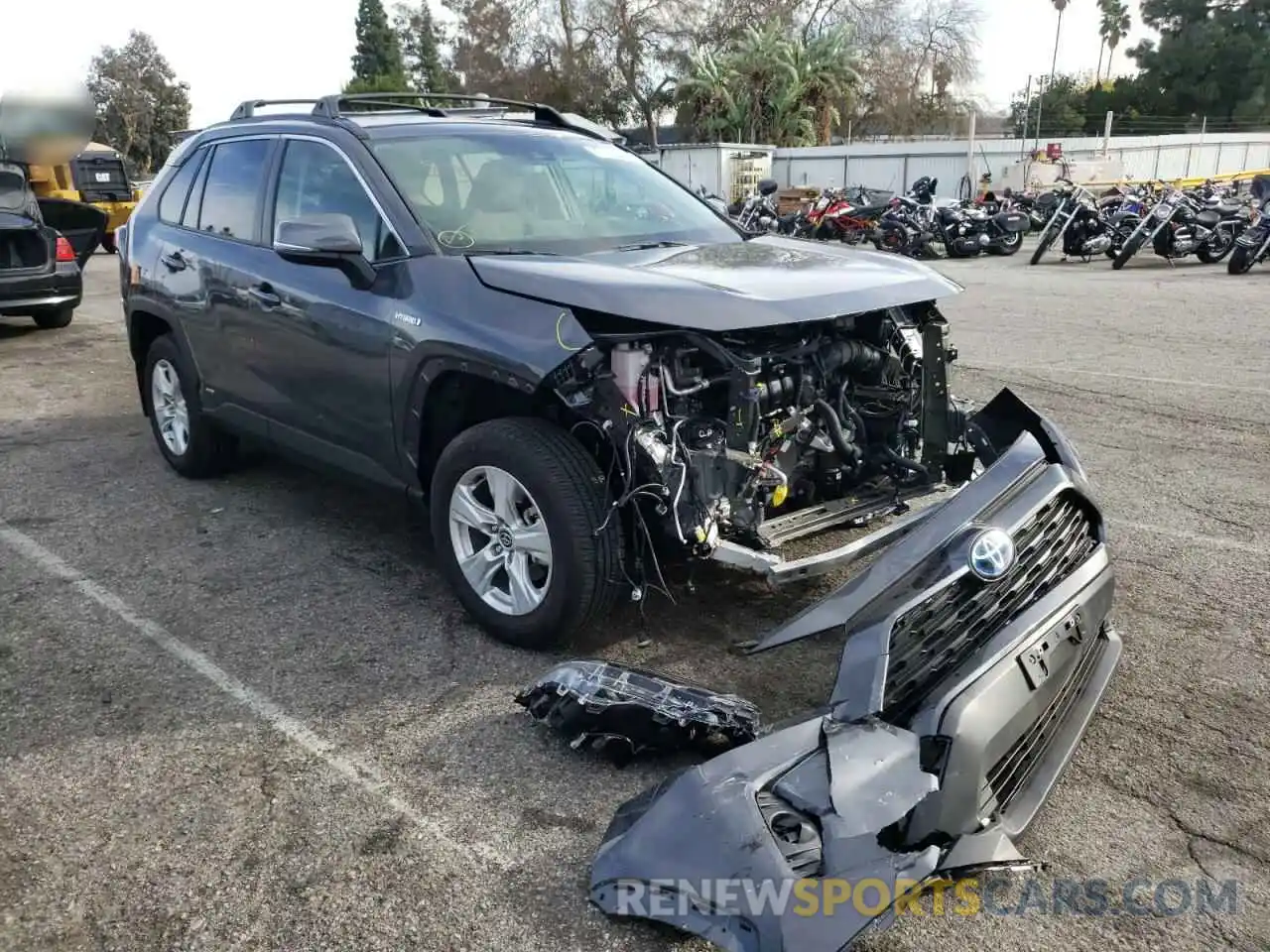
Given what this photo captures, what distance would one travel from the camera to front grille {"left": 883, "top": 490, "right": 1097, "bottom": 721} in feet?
8.18

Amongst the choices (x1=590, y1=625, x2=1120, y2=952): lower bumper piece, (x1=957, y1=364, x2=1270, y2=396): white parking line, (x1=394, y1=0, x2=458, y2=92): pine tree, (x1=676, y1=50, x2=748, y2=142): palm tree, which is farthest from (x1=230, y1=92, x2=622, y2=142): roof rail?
(x1=394, y1=0, x2=458, y2=92): pine tree

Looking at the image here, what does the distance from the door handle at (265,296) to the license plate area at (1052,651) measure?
3366mm

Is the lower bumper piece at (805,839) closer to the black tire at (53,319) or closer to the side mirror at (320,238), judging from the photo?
the side mirror at (320,238)

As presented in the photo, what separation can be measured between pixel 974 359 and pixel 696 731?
6766mm

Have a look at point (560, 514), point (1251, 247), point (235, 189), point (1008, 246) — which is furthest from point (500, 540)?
point (1008, 246)

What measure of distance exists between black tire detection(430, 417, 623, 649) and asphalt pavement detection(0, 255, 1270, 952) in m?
0.24

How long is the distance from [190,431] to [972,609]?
450cm

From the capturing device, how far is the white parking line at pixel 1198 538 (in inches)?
177

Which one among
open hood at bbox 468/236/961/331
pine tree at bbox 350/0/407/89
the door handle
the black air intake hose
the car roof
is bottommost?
the black air intake hose

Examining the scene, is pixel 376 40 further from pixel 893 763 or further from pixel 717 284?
pixel 893 763

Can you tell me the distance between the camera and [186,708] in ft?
11.2

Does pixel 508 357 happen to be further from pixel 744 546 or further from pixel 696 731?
pixel 696 731

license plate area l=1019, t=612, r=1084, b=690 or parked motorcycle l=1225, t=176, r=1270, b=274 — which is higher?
license plate area l=1019, t=612, r=1084, b=690

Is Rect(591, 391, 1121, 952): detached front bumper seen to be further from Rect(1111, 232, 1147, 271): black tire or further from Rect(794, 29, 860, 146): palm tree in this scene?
Rect(794, 29, 860, 146): palm tree
